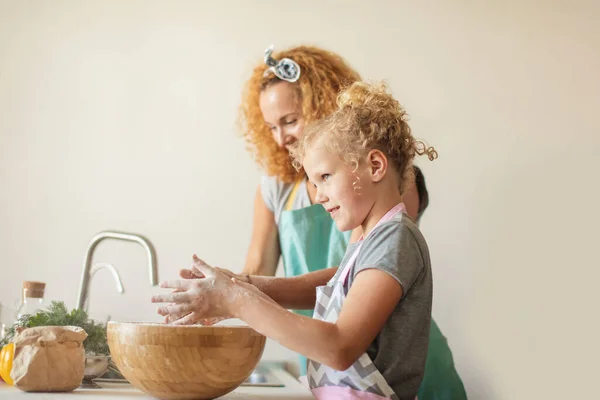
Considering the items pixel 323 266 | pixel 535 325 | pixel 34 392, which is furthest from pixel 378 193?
pixel 535 325

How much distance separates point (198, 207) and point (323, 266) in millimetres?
548

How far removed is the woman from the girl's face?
21.6 inches

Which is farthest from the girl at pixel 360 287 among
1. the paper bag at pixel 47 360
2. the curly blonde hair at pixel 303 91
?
the curly blonde hair at pixel 303 91

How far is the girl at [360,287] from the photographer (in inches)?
32.2

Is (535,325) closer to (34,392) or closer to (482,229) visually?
(482,229)

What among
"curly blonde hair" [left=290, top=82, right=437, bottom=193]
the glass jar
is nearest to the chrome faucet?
the glass jar

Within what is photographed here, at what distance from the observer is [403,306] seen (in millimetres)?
884

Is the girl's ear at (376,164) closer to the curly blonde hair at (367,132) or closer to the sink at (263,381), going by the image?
the curly blonde hair at (367,132)

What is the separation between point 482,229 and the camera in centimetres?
193

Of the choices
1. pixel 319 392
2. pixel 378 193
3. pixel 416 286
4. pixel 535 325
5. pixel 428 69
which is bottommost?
pixel 535 325

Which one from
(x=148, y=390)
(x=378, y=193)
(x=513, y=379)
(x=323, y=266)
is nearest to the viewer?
(x=148, y=390)

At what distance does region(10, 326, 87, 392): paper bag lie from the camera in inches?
36.5

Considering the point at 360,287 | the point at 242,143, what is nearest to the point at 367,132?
the point at 360,287

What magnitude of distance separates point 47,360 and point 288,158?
851mm
